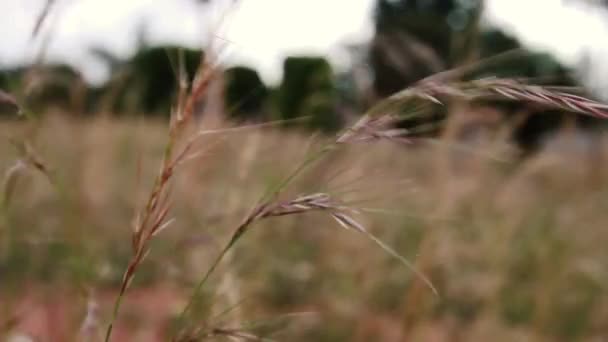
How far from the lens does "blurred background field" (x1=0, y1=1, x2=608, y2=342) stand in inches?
59.9

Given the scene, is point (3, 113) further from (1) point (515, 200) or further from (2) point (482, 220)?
(1) point (515, 200)

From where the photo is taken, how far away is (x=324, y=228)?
3271 millimetres

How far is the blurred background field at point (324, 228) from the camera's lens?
59.9 inches

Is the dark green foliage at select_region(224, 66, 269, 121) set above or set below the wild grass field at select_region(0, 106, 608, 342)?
above

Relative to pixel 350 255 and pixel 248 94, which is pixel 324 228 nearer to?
pixel 350 255

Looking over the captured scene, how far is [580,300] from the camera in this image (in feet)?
11.4

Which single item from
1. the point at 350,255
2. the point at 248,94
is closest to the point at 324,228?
the point at 350,255

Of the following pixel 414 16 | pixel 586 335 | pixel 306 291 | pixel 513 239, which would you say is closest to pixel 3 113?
pixel 306 291

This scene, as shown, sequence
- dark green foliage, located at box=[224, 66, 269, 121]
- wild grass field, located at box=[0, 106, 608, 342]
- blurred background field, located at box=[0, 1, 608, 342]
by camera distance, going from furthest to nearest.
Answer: wild grass field, located at box=[0, 106, 608, 342], blurred background field, located at box=[0, 1, 608, 342], dark green foliage, located at box=[224, 66, 269, 121]

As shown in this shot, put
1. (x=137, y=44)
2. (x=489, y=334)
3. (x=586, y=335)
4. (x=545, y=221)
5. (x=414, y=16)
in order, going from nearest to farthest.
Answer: (x=137, y=44)
(x=489, y=334)
(x=586, y=335)
(x=545, y=221)
(x=414, y=16)

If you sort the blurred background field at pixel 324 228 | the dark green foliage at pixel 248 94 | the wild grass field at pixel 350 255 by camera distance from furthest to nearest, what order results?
1. the wild grass field at pixel 350 255
2. the blurred background field at pixel 324 228
3. the dark green foliage at pixel 248 94

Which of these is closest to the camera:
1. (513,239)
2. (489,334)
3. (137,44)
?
(137,44)

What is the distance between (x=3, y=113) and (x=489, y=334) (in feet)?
4.69

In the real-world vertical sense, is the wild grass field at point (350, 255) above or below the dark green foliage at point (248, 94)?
below
